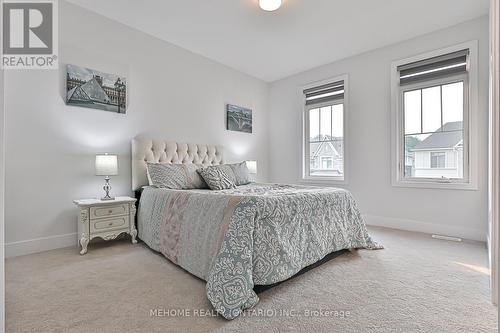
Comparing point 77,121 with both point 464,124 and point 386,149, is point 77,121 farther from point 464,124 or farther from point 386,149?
point 464,124

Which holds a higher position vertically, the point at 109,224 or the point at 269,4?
the point at 269,4

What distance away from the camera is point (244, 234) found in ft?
5.36

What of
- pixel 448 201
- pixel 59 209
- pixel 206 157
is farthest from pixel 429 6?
pixel 59 209

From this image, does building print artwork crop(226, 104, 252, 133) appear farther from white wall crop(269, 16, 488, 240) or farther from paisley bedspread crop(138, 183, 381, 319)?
paisley bedspread crop(138, 183, 381, 319)

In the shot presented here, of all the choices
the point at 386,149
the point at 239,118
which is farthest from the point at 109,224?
the point at 386,149

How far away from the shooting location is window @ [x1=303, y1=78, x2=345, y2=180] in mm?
4320

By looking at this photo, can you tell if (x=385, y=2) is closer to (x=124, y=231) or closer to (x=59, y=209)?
(x=124, y=231)

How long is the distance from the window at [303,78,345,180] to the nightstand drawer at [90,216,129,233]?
3.24 m

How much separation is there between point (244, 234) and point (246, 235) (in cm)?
2

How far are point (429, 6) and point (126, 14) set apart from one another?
3.61 metres

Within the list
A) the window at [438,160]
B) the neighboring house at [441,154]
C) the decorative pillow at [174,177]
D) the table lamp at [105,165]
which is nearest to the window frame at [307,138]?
the neighboring house at [441,154]

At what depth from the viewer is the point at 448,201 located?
317 centimetres

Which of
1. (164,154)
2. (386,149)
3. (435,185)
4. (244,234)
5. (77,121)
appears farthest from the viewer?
(386,149)

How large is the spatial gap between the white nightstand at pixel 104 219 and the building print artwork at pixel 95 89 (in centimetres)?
117
